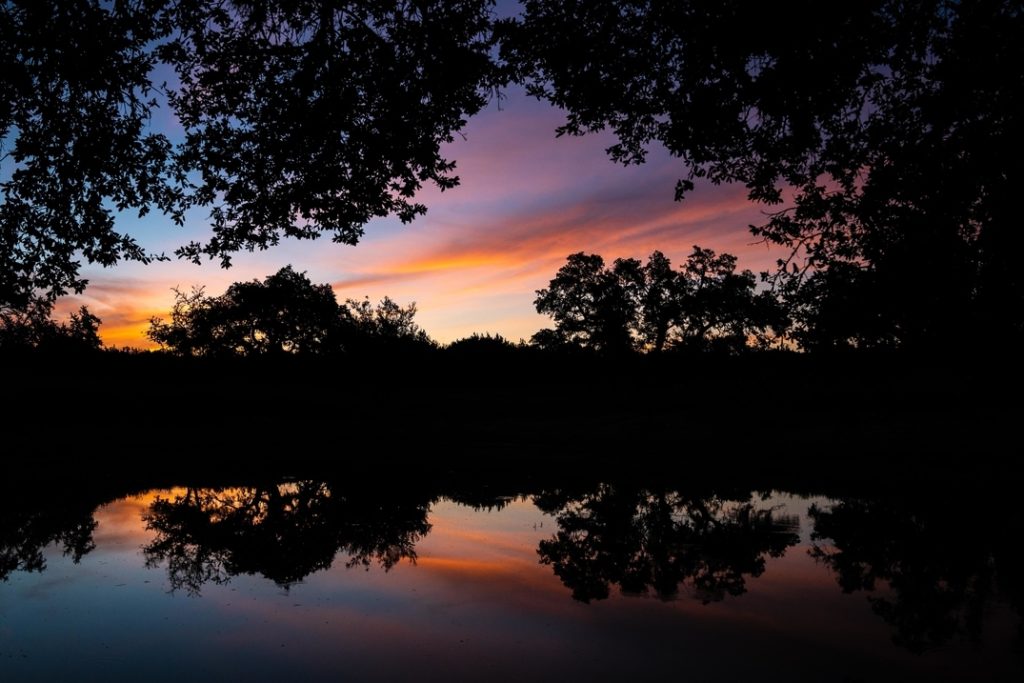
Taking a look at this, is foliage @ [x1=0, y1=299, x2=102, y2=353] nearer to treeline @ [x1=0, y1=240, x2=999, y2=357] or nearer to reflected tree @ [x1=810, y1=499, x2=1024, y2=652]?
treeline @ [x1=0, y1=240, x2=999, y2=357]

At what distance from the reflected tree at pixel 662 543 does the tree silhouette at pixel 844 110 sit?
4.65 meters

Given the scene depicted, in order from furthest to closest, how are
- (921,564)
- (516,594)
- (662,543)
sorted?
1. (662,543)
2. (921,564)
3. (516,594)

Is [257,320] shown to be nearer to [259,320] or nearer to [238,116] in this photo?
[259,320]

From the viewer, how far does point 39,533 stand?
820 centimetres

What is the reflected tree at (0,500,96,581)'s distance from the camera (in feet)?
22.8

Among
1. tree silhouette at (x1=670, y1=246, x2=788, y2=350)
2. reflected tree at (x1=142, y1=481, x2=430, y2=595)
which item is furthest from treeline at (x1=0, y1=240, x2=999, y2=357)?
reflected tree at (x1=142, y1=481, x2=430, y2=595)

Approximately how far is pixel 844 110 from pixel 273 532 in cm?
1126

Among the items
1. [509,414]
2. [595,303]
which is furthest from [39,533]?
[595,303]

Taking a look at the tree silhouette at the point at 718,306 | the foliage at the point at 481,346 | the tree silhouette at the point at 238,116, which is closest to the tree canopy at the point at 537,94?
the tree silhouette at the point at 238,116

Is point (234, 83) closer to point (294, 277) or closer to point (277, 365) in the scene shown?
point (277, 365)

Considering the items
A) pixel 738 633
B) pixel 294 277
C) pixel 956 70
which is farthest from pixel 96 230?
pixel 294 277

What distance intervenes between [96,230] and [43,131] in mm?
1570

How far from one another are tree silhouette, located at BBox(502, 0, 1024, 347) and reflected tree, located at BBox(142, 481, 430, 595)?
747 cm

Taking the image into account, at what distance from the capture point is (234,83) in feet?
33.0
